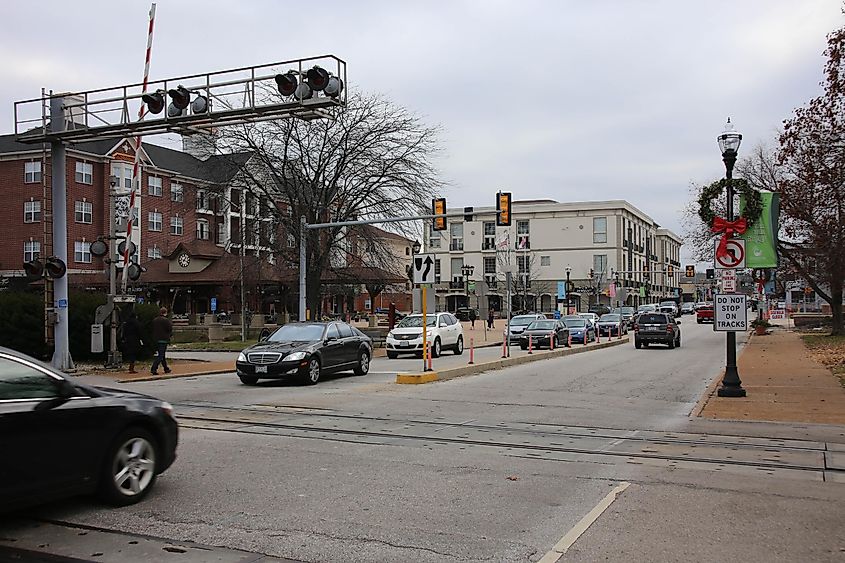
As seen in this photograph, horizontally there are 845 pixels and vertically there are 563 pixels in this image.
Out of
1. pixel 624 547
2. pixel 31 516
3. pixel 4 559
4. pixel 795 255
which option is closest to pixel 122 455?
pixel 31 516

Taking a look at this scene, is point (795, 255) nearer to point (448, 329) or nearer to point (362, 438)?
point (448, 329)

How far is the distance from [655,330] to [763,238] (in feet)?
73.0

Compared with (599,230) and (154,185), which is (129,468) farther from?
(599,230)

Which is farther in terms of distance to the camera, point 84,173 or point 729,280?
point 84,173

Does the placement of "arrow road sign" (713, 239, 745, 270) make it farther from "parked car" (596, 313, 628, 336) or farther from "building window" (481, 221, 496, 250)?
"building window" (481, 221, 496, 250)

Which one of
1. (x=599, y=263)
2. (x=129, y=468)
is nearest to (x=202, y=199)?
(x=129, y=468)

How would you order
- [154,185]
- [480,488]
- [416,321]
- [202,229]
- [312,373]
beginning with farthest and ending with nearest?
[202,229] → [154,185] → [416,321] → [312,373] → [480,488]

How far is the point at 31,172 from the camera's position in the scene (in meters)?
58.1

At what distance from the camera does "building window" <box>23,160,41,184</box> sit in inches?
2274

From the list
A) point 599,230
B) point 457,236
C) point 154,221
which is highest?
point 599,230

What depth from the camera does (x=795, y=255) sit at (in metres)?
44.9

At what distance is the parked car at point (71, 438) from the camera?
6.19 metres

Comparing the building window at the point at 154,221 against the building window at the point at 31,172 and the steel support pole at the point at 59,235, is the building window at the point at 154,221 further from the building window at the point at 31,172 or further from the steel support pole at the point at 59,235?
the steel support pole at the point at 59,235

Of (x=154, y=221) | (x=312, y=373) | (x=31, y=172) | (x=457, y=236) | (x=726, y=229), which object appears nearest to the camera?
(x=726, y=229)
